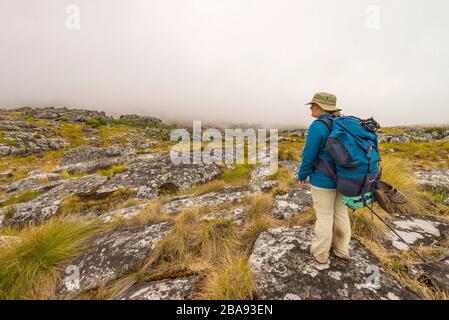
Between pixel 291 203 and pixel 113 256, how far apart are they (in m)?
4.88

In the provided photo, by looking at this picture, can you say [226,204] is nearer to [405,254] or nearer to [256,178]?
[256,178]

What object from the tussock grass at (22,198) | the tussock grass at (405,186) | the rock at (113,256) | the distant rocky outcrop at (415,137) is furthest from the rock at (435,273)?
the distant rocky outcrop at (415,137)

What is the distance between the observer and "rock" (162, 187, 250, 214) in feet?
22.0

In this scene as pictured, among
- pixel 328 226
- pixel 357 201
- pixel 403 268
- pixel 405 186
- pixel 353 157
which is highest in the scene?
pixel 353 157

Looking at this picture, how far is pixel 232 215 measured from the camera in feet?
18.7

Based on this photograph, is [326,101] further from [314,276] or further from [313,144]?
[314,276]

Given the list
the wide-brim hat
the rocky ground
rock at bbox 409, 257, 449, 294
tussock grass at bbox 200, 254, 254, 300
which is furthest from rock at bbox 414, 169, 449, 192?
tussock grass at bbox 200, 254, 254, 300

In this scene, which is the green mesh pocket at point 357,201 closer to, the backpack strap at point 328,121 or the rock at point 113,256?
the backpack strap at point 328,121

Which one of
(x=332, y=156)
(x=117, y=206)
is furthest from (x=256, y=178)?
(x=332, y=156)

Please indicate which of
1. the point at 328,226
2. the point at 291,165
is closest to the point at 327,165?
the point at 328,226

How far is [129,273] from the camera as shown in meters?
3.80

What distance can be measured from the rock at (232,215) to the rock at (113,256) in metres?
1.16
